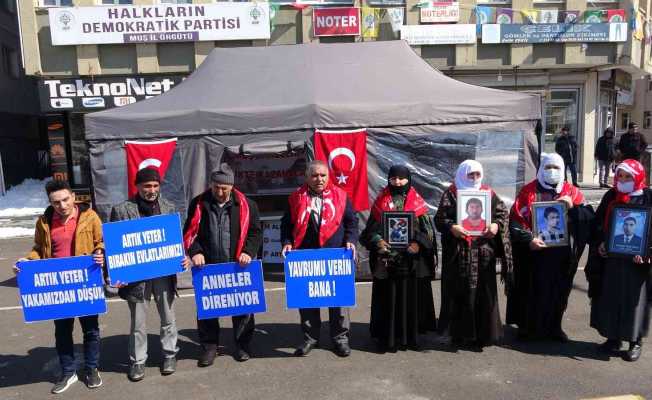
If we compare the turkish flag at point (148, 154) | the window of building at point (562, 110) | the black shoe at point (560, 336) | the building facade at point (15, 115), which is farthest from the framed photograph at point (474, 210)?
the building facade at point (15, 115)

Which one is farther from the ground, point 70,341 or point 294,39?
point 294,39

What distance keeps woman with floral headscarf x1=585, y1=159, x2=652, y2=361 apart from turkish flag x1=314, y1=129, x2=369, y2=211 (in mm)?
3222

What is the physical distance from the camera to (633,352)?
4227 mm

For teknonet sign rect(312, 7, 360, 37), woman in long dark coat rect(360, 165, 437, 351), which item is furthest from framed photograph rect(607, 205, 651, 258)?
teknonet sign rect(312, 7, 360, 37)

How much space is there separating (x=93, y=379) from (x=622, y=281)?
176 inches

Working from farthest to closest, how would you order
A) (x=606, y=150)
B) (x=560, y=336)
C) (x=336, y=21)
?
(x=606, y=150) → (x=336, y=21) → (x=560, y=336)

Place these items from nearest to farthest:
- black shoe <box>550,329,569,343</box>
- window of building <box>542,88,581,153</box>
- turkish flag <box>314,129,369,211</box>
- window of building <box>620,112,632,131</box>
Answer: black shoe <box>550,329,569,343</box> → turkish flag <box>314,129,369,211</box> → window of building <box>542,88,581,153</box> → window of building <box>620,112,632,131</box>

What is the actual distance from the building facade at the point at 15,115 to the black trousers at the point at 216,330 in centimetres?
1824

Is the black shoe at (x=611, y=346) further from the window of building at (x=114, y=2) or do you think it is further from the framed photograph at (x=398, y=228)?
the window of building at (x=114, y=2)

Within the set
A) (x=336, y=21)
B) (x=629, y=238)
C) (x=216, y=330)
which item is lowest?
(x=216, y=330)

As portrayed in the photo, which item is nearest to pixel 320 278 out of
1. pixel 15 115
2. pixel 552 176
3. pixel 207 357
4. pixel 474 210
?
pixel 207 357

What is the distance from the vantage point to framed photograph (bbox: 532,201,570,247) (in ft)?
14.2

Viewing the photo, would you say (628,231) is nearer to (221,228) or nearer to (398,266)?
(398,266)

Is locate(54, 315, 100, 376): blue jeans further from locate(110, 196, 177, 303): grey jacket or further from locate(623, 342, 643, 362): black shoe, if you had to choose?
locate(623, 342, 643, 362): black shoe
